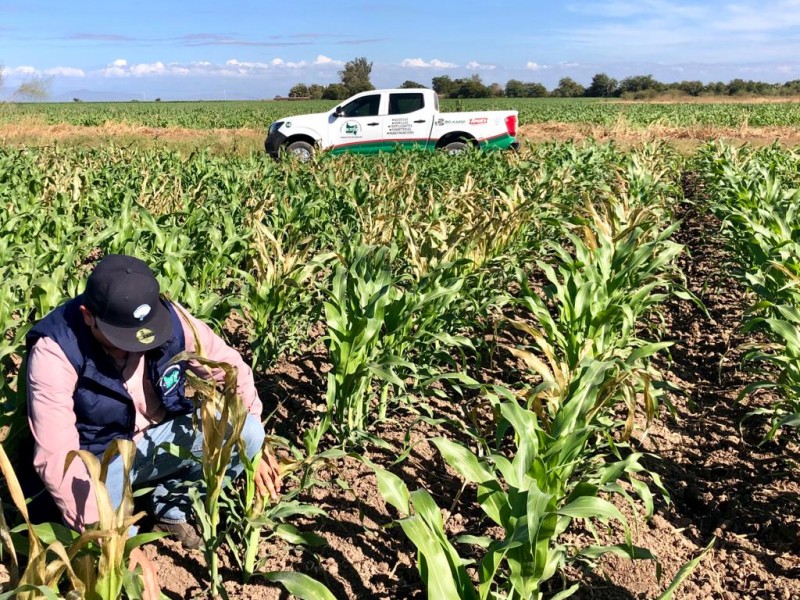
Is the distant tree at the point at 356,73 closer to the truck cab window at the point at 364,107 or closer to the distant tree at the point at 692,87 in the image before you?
the distant tree at the point at 692,87

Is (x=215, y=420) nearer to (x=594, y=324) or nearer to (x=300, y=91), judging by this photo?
(x=594, y=324)

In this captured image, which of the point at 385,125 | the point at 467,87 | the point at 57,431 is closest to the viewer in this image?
the point at 57,431

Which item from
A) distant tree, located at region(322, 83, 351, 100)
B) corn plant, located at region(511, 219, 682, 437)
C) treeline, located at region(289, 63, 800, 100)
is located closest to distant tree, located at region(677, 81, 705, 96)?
treeline, located at region(289, 63, 800, 100)

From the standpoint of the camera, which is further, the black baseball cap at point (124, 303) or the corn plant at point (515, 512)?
the black baseball cap at point (124, 303)

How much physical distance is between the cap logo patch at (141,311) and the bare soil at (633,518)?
0.90 metres

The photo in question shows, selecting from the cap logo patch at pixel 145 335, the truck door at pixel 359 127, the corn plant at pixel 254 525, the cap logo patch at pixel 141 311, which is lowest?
the corn plant at pixel 254 525

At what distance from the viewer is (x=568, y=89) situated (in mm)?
78062

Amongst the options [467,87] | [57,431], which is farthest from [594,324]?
[467,87]

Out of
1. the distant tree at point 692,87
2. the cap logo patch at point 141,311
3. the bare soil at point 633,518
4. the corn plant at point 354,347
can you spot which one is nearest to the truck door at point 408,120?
the bare soil at point 633,518

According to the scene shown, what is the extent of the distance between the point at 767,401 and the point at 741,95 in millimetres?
68240

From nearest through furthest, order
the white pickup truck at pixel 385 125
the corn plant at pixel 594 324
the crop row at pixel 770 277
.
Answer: the corn plant at pixel 594 324, the crop row at pixel 770 277, the white pickup truck at pixel 385 125

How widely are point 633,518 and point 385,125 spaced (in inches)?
476

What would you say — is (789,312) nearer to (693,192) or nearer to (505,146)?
(693,192)

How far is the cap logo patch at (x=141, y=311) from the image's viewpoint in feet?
6.82
